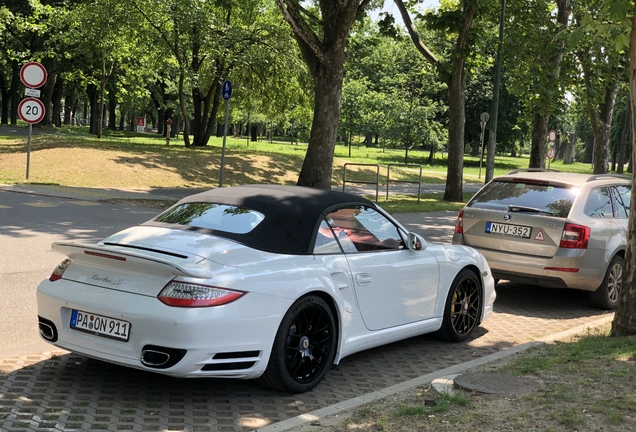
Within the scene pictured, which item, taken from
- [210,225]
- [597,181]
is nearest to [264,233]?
[210,225]

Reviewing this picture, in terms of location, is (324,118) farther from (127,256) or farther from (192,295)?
(192,295)

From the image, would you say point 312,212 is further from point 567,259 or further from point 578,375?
point 567,259

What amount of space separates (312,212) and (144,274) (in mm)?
1476

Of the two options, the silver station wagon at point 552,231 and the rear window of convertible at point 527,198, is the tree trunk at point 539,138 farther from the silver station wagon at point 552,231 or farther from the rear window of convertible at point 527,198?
the rear window of convertible at point 527,198

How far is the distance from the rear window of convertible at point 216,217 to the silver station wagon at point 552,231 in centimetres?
446

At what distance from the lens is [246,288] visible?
499cm

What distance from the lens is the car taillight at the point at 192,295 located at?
15.7 feet

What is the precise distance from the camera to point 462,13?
23422 mm

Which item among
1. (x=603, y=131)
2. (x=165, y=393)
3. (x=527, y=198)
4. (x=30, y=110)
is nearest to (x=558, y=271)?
(x=527, y=198)

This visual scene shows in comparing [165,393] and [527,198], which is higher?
[527,198]

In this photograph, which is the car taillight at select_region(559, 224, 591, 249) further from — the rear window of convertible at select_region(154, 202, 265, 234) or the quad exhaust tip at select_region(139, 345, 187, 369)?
the quad exhaust tip at select_region(139, 345, 187, 369)

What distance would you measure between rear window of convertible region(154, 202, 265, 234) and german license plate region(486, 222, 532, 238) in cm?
446

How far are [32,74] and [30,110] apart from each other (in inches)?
36.9

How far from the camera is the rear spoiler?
4.84 m
